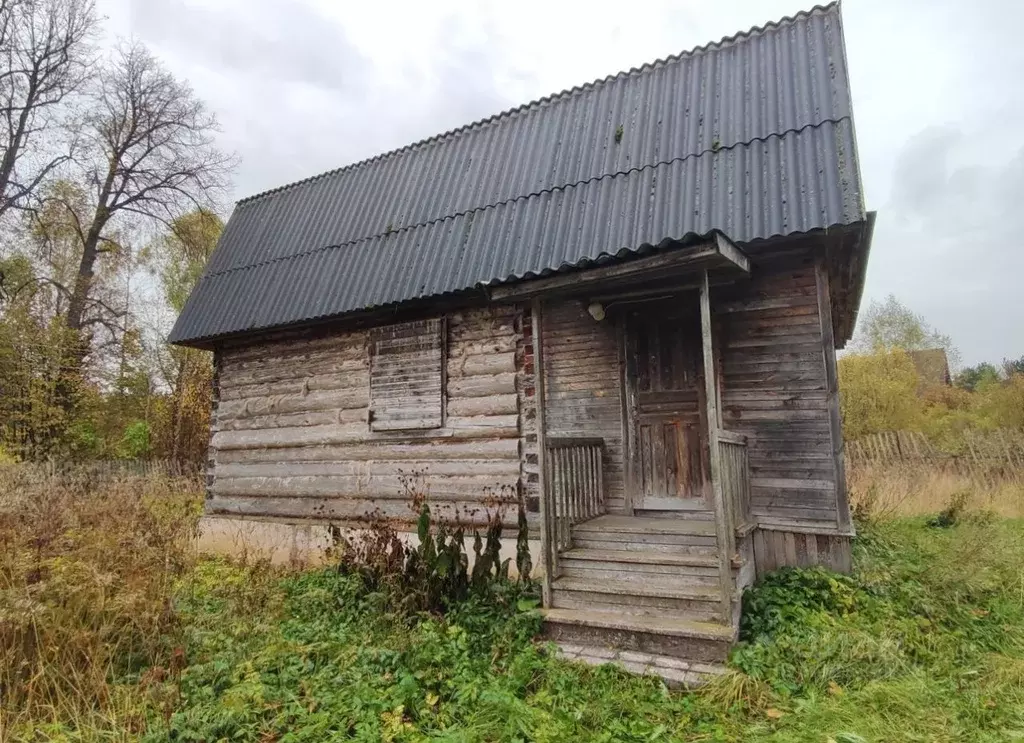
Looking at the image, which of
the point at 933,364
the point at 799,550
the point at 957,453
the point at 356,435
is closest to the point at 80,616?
the point at 356,435

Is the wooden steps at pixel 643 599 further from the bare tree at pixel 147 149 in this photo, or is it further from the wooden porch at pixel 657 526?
the bare tree at pixel 147 149

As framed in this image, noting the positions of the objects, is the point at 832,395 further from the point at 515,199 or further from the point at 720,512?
the point at 515,199

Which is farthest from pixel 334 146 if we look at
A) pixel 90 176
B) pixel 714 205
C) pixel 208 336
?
pixel 714 205

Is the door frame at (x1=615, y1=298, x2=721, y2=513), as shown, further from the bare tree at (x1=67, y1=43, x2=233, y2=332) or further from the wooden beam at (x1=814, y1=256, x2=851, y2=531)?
the bare tree at (x1=67, y1=43, x2=233, y2=332)

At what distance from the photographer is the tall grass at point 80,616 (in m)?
3.58

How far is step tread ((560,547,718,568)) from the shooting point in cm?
493

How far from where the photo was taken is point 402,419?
7.84 m

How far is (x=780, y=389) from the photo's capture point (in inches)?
228

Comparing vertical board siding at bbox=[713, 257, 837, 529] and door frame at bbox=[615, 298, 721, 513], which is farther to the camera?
door frame at bbox=[615, 298, 721, 513]

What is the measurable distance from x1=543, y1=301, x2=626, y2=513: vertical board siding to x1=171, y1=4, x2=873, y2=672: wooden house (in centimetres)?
3

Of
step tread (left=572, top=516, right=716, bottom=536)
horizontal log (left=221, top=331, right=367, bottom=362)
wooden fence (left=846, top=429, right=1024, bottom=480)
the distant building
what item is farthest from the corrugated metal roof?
the distant building

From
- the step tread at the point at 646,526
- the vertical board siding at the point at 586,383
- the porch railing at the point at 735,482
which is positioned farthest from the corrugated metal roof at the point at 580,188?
the step tread at the point at 646,526

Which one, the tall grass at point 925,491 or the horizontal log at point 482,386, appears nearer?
the horizontal log at point 482,386

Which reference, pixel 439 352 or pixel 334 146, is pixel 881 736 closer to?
pixel 439 352
